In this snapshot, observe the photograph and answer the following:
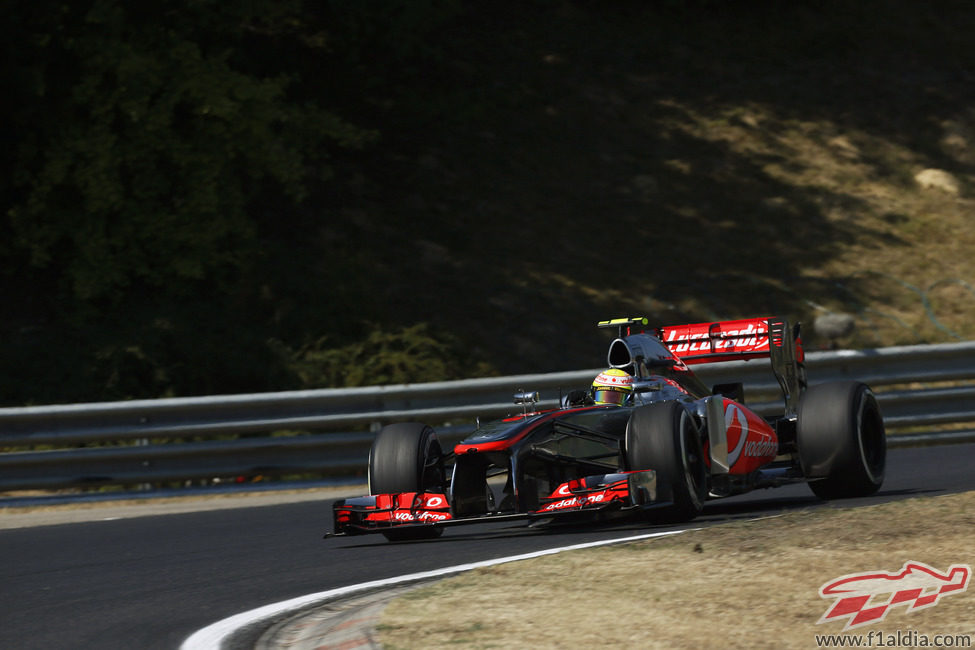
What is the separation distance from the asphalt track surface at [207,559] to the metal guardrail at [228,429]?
1236 mm

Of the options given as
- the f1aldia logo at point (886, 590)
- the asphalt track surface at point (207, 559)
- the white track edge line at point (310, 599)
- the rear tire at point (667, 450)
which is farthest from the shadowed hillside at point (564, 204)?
the f1aldia logo at point (886, 590)

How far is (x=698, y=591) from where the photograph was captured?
6.25 metres

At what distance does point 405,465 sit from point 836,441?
3.06 meters

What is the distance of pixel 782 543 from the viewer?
7469 millimetres

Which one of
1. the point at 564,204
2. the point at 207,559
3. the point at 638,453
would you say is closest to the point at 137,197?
the point at 564,204

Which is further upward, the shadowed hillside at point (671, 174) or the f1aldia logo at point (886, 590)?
the shadowed hillside at point (671, 174)

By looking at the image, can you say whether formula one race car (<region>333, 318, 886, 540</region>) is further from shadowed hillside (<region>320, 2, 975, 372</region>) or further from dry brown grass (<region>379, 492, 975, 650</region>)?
shadowed hillside (<region>320, 2, 975, 372</region>)

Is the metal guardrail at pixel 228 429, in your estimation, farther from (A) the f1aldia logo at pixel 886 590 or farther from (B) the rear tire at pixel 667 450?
(A) the f1aldia logo at pixel 886 590

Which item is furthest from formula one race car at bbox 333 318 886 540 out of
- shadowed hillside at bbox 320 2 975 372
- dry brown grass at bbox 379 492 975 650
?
shadowed hillside at bbox 320 2 975 372

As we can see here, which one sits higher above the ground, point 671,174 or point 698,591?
point 671,174

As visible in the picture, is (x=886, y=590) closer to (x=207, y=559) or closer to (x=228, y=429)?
(x=207, y=559)

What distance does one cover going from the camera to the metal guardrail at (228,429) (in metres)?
13.0

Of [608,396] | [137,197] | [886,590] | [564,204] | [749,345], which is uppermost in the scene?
[564,204]

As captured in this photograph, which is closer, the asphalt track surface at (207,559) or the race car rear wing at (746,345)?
the asphalt track surface at (207,559)
